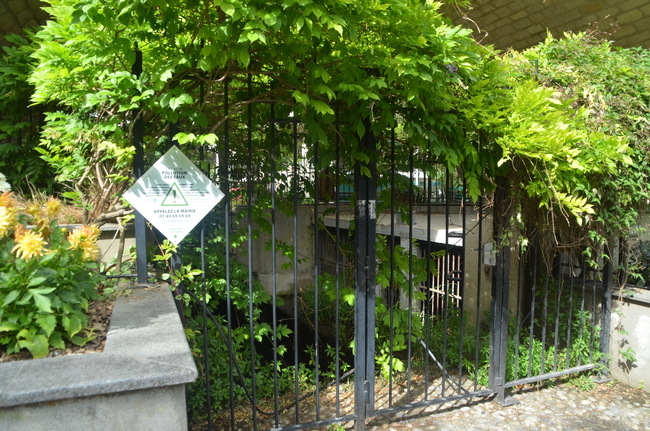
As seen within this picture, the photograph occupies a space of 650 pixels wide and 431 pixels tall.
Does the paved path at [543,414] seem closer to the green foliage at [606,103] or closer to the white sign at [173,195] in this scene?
the green foliage at [606,103]

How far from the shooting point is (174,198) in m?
2.93

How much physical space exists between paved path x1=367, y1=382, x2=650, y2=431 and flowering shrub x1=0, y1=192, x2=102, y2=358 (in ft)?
8.04

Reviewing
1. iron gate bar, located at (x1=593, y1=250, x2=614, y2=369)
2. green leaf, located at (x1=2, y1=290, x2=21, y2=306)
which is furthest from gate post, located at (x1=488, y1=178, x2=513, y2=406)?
green leaf, located at (x1=2, y1=290, x2=21, y2=306)

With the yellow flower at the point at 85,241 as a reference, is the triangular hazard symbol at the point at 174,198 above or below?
above

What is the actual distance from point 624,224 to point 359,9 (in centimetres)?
314

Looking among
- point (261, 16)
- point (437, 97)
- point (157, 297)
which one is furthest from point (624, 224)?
point (157, 297)

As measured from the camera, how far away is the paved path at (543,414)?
3.71 metres

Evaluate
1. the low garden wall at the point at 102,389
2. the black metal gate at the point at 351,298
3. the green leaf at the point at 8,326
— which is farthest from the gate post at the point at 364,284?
the green leaf at the point at 8,326

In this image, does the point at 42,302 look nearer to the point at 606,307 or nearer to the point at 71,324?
the point at 71,324

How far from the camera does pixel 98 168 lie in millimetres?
3562

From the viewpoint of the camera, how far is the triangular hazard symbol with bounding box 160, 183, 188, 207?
291 cm

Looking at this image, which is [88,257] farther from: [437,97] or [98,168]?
[437,97]

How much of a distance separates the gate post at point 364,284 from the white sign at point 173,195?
3.46 feet

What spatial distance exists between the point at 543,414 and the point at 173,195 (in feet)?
11.3
